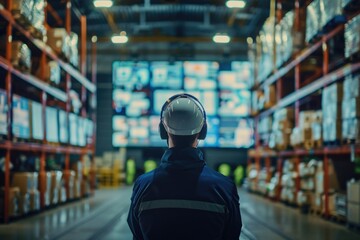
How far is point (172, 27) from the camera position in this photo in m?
23.6

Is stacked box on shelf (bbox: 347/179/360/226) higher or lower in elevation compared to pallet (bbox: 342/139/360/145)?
lower

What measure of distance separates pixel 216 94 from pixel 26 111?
48.7 feet

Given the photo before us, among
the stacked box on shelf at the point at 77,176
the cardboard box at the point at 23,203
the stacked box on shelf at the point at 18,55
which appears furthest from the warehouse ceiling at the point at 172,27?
the cardboard box at the point at 23,203

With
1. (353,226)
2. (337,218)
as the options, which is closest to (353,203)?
(353,226)

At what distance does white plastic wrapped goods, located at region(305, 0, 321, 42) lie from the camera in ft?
33.4

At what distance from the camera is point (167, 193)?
88.0 inches

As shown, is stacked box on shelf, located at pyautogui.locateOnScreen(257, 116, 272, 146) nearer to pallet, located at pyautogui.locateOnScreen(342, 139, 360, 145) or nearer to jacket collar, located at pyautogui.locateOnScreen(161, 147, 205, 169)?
pallet, located at pyautogui.locateOnScreen(342, 139, 360, 145)

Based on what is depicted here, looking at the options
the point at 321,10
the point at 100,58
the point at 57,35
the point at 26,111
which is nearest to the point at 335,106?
the point at 321,10

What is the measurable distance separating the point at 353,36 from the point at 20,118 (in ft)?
18.6

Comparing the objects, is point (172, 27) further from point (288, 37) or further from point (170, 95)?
point (288, 37)

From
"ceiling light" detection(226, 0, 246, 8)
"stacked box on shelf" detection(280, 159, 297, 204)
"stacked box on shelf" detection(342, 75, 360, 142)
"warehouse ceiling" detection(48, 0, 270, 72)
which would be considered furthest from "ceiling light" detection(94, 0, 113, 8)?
"stacked box on shelf" detection(342, 75, 360, 142)

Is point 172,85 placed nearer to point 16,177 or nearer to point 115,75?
point 115,75

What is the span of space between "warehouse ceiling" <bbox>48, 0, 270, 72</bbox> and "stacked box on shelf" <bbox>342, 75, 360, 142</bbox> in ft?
31.5

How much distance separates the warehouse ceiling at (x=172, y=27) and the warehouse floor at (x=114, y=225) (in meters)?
7.56
